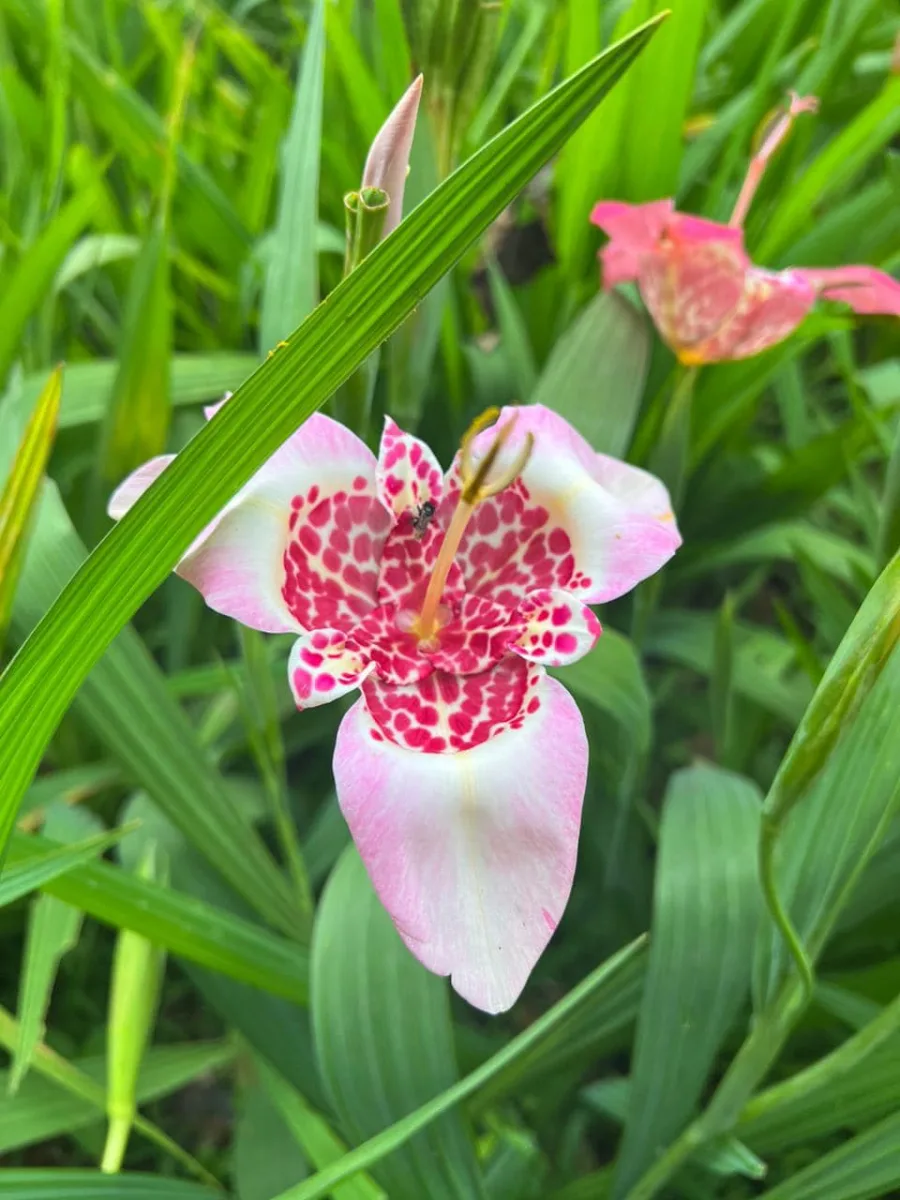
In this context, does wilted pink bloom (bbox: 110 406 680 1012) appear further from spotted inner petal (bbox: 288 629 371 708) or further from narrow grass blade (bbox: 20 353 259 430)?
narrow grass blade (bbox: 20 353 259 430)

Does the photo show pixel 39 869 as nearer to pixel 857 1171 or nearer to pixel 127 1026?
pixel 127 1026

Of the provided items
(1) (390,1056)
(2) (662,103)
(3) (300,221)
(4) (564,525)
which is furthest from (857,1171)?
(2) (662,103)

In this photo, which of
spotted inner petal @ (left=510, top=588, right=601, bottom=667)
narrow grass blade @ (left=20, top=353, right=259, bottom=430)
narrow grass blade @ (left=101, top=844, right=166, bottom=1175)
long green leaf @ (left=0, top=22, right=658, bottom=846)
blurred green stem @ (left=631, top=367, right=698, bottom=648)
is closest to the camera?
long green leaf @ (left=0, top=22, right=658, bottom=846)

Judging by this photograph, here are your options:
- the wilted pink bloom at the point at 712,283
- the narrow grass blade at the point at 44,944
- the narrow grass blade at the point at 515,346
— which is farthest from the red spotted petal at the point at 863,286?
the narrow grass blade at the point at 44,944

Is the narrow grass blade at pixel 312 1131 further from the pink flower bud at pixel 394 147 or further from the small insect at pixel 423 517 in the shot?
the pink flower bud at pixel 394 147

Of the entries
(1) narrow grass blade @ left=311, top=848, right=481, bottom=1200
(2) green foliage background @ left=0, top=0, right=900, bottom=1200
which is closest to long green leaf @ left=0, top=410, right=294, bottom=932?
(2) green foliage background @ left=0, top=0, right=900, bottom=1200
